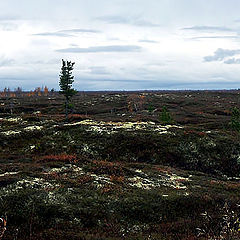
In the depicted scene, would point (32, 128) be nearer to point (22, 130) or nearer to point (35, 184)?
point (22, 130)

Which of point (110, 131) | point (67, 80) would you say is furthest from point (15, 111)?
point (110, 131)

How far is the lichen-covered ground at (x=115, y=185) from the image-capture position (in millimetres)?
14680

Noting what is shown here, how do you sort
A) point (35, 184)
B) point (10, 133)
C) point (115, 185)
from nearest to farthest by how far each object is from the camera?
point (35, 184) → point (115, 185) → point (10, 133)

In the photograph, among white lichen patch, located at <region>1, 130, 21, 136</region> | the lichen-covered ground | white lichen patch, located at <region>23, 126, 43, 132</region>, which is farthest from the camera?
white lichen patch, located at <region>23, 126, 43, 132</region>

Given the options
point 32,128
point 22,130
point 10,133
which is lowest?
point 10,133

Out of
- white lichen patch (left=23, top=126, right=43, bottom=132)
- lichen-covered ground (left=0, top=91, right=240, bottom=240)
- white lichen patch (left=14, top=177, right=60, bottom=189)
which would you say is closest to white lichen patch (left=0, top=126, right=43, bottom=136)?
white lichen patch (left=23, top=126, right=43, bottom=132)

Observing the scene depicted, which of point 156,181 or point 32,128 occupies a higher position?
point 32,128

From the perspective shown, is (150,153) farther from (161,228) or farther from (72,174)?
(161,228)

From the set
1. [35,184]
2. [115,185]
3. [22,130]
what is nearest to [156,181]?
[115,185]

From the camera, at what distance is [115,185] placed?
21422 mm

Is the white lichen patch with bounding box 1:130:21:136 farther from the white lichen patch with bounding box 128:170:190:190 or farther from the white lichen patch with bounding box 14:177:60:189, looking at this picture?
the white lichen patch with bounding box 128:170:190:190

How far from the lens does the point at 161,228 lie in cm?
1495

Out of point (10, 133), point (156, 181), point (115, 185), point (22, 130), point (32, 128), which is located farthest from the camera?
point (32, 128)

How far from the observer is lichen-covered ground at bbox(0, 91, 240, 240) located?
14680 mm
